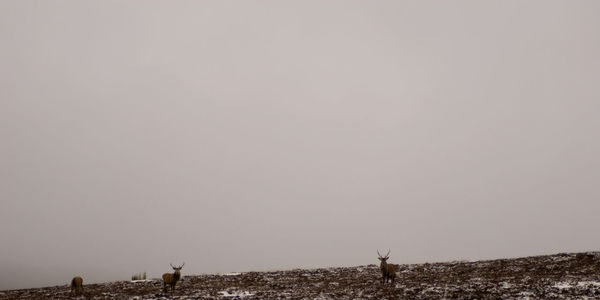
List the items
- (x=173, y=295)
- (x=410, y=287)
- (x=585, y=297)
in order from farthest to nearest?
(x=173, y=295) < (x=410, y=287) < (x=585, y=297)

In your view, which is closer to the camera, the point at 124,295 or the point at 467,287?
the point at 467,287

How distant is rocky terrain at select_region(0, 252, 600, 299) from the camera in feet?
94.7

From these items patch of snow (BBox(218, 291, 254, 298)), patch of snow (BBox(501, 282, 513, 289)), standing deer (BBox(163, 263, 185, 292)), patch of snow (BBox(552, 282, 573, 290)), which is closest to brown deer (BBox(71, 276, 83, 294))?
standing deer (BBox(163, 263, 185, 292))

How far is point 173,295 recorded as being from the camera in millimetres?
34344

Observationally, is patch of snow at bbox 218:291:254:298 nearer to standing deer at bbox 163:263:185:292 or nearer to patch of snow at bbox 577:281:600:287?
standing deer at bbox 163:263:185:292

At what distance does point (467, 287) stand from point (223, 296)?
15.3m

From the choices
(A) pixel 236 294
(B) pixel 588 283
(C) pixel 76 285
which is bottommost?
(A) pixel 236 294

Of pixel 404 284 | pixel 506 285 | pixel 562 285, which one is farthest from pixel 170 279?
pixel 562 285

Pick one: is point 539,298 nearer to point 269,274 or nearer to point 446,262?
point 446,262

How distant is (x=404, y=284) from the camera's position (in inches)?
1330

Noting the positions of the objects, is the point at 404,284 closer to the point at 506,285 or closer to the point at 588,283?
the point at 506,285

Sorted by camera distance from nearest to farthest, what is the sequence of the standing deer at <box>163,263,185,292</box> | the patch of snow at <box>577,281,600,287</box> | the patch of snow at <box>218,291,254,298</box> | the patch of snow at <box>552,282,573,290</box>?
the patch of snow at <box>577,281,600,287</box> → the patch of snow at <box>552,282,573,290</box> → the patch of snow at <box>218,291,254,298</box> → the standing deer at <box>163,263,185,292</box>

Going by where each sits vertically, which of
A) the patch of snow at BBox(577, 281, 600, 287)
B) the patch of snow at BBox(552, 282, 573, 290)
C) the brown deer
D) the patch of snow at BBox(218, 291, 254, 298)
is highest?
the brown deer

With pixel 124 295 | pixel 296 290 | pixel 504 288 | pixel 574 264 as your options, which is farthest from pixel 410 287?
pixel 124 295
